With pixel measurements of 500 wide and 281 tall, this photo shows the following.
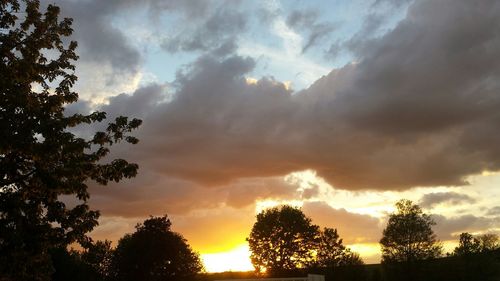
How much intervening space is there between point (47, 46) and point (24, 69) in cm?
142

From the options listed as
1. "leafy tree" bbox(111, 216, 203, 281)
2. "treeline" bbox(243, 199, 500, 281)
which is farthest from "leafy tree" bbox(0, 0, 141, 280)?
"treeline" bbox(243, 199, 500, 281)

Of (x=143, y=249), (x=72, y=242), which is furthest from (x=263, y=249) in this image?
(x=72, y=242)

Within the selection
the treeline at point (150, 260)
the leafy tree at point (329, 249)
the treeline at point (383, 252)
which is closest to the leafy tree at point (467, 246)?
the treeline at point (383, 252)

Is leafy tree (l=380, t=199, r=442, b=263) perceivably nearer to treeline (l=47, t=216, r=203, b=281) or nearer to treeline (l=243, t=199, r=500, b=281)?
treeline (l=243, t=199, r=500, b=281)

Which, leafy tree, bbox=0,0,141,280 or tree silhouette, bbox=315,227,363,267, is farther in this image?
tree silhouette, bbox=315,227,363,267

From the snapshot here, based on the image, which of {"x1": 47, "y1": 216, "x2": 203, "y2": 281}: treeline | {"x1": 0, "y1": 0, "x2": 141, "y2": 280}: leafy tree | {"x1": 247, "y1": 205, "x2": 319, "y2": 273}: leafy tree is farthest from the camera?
{"x1": 247, "y1": 205, "x2": 319, "y2": 273}: leafy tree

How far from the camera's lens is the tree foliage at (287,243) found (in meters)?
95.6

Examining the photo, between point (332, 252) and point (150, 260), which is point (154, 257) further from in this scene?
point (332, 252)

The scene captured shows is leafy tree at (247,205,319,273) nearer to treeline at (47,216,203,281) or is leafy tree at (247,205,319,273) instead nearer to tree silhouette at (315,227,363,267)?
tree silhouette at (315,227,363,267)

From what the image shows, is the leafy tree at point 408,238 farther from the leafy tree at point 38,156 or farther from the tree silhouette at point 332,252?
the leafy tree at point 38,156

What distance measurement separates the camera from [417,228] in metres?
87.1

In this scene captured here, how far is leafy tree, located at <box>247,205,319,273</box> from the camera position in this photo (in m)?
95.6

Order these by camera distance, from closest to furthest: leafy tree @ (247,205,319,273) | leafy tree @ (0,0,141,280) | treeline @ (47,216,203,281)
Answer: leafy tree @ (0,0,141,280) < treeline @ (47,216,203,281) < leafy tree @ (247,205,319,273)

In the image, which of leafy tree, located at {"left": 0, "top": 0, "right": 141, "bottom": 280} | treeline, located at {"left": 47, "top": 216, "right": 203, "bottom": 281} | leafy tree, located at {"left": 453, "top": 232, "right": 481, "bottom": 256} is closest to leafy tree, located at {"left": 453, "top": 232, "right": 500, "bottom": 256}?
leafy tree, located at {"left": 453, "top": 232, "right": 481, "bottom": 256}
